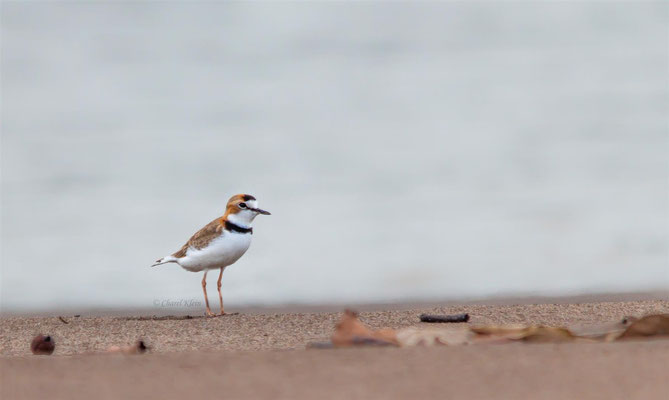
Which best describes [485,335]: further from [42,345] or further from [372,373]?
[42,345]

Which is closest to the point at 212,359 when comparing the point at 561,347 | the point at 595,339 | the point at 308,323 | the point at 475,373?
the point at 475,373

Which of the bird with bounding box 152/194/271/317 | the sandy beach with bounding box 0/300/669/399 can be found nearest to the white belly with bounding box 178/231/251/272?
the bird with bounding box 152/194/271/317

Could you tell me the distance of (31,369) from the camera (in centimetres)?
271

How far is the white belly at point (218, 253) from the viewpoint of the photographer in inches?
281

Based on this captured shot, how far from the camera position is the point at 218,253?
7137 millimetres

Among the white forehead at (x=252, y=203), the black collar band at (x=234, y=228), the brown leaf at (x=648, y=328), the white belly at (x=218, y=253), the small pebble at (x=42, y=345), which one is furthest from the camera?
the white forehead at (x=252, y=203)

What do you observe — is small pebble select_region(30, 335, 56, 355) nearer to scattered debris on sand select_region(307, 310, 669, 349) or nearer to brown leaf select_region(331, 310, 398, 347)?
scattered debris on sand select_region(307, 310, 669, 349)

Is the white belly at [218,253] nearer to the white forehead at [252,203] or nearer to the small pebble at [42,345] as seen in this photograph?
the white forehead at [252,203]

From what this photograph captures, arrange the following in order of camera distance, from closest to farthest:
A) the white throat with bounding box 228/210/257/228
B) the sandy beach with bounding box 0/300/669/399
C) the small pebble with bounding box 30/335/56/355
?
the sandy beach with bounding box 0/300/669/399, the small pebble with bounding box 30/335/56/355, the white throat with bounding box 228/210/257/228

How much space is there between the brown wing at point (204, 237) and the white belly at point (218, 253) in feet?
0.12

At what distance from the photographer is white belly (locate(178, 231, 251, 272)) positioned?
7141 mm

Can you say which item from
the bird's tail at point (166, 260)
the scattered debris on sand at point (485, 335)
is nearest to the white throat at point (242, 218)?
the bird's tail at point (166, 260)

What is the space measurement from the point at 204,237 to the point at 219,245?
17 centimetres

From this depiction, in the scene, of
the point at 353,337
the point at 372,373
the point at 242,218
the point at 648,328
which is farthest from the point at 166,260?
the point at 372,373
